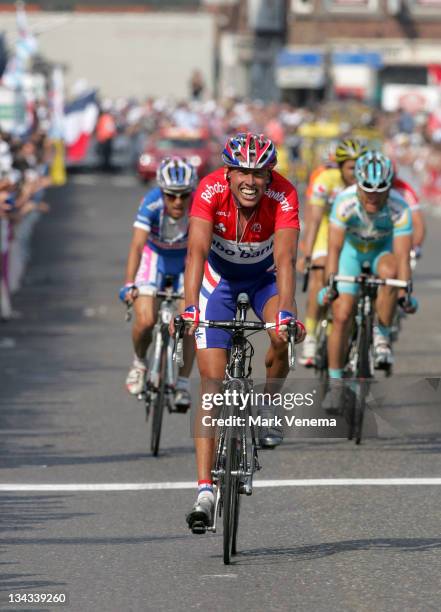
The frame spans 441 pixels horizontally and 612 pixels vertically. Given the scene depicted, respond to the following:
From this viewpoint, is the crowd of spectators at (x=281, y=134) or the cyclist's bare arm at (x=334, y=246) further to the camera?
the crowd of spectators at (x=281, y=134)

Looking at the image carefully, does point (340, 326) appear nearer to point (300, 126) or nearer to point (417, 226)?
point (417, 226)

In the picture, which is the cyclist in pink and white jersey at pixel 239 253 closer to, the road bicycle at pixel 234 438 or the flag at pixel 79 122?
the road bicycle at pixel 234 438

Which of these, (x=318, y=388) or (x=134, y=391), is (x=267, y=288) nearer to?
(x=318, y=388)

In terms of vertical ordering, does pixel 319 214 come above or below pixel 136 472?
above

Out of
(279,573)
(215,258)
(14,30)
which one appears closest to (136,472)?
(215,258)

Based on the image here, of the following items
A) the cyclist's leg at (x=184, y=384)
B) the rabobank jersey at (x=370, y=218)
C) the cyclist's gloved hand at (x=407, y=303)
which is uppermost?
the rabobank jersey at (x=370, y=218)

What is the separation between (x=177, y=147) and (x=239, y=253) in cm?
3680

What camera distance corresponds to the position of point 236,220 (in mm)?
8820

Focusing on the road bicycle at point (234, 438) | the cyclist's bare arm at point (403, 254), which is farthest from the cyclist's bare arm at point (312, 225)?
the road bicycle at point (234, 438)

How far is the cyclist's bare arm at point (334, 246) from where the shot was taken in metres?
11.9

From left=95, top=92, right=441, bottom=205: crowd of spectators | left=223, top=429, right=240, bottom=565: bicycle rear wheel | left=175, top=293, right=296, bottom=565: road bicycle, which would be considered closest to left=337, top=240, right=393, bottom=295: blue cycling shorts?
left=175, top=293, right=296, bottom=565: road bicycle

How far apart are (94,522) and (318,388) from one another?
5.11ft

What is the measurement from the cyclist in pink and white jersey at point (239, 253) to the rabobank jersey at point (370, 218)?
9.55ft

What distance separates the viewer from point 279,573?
26.2 feet
